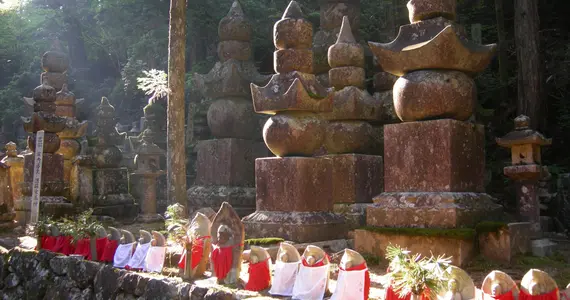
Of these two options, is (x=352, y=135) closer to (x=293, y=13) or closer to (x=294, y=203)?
(x=294, y=203)

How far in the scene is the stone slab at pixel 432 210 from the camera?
720 cm

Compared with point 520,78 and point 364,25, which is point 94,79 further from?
point 520,78

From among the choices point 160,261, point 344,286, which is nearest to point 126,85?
point 160,261

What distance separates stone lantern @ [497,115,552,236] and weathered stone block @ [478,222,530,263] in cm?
287

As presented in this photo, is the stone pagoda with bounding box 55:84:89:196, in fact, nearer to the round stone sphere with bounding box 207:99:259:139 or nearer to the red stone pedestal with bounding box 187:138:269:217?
the red stone pedestal with bounding box 187:138:269:217

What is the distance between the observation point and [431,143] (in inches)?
294

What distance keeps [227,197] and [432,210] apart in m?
5.14

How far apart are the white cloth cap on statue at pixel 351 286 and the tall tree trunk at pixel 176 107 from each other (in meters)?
6.70

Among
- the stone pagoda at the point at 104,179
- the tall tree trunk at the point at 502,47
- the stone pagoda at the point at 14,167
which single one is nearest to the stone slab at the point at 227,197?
the stone pagoda at the point at 104,179

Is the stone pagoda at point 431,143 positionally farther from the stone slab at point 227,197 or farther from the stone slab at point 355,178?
the stone slab at point 227,197

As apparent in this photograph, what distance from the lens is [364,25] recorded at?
16.5 meters

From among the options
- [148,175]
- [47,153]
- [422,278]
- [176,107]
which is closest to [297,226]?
[422,278]

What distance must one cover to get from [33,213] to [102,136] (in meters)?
5.22

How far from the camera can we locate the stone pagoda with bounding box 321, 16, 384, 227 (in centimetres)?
951
